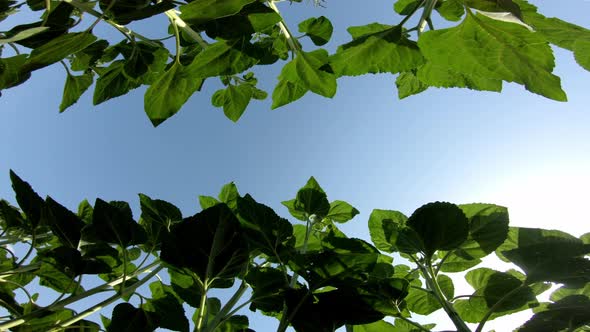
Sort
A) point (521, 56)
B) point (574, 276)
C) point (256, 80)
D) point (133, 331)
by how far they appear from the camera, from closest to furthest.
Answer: point (521, 56)
point (574, 276)
point (133, 331)
point (256, 80)

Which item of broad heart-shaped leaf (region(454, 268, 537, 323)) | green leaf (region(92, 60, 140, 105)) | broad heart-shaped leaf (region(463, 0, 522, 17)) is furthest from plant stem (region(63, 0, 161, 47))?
broad heart-shaped leaf (region(454, 268, 537, 323))

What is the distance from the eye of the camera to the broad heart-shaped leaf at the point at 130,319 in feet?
3.54

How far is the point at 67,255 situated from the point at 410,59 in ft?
3.69

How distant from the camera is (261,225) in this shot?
1.12 m

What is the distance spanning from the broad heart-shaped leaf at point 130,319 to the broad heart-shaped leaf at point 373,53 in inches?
34.3

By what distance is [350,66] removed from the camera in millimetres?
1002

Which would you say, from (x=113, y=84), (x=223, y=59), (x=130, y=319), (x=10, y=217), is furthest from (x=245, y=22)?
(x=10, y=217)

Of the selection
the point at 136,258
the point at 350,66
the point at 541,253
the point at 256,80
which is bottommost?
the point at 136,258

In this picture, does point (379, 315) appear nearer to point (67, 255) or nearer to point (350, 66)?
point (350, 66)

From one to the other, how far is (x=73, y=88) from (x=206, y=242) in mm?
1127

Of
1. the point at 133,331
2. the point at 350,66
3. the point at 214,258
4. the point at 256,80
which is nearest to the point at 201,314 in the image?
the point at 214,258

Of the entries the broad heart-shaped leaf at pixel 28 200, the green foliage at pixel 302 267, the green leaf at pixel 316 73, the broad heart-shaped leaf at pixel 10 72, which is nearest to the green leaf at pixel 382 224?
the green foliage at pixel 302 267

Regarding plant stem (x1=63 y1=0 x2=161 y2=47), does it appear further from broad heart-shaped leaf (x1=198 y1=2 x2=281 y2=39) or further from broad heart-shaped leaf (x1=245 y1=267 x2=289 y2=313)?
broad heart-shaped leaf (x1=245 y1=267 x2=289 y2=313)

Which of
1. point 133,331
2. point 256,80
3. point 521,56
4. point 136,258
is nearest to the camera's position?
point 521,56
